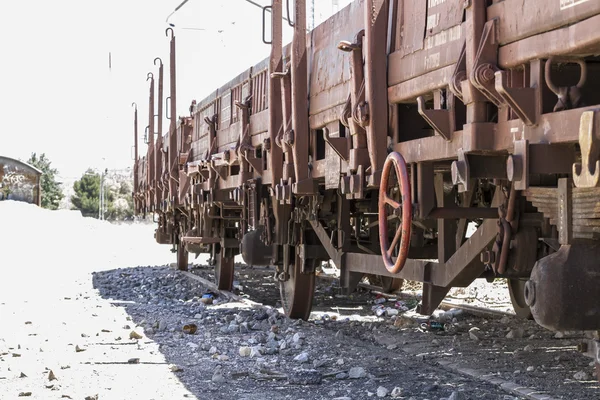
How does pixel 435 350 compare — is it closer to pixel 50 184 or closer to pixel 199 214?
pixel 199 214

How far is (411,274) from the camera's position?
614 cm

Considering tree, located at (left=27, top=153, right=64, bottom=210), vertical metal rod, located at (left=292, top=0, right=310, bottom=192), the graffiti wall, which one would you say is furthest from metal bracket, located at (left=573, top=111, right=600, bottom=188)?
tree, located at (left=27, top=153, right=64, bottom=210)

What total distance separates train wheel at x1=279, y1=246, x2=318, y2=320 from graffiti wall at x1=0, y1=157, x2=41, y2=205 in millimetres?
46697

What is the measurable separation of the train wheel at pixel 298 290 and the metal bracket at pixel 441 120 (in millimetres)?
4439

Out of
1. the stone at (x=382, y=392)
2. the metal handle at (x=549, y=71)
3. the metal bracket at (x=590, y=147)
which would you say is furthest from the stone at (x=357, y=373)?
the metal bracket at (x=590, y=147)

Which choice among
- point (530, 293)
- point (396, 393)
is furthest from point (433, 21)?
point (396, 393)

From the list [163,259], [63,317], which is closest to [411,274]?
[63,317]

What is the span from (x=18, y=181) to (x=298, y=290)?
1880 inches

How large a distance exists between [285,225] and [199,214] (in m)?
4.42

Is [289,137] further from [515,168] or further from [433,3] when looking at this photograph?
[515,168]

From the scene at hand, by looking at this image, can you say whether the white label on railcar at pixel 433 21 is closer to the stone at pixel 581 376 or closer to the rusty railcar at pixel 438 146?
the rusty railcar at pixel 438 146

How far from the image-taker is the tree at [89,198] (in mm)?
69875

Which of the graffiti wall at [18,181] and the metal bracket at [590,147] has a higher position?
the graffiti wall at [18,181]

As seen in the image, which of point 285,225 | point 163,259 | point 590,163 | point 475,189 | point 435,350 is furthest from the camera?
point 163,259
